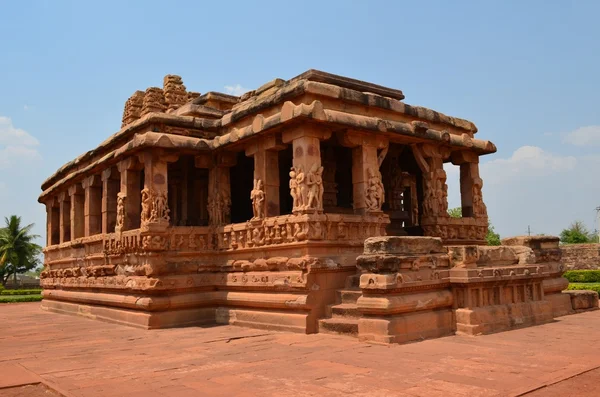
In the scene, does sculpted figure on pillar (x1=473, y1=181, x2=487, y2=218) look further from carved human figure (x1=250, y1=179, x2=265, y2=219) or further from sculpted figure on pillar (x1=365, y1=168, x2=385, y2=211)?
carved human figure (x1=250, y1=179, x2=265, y2=219)

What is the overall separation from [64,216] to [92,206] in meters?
3.22

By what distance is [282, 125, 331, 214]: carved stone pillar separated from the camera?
878cm

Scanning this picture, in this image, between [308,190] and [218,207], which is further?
[218,207]

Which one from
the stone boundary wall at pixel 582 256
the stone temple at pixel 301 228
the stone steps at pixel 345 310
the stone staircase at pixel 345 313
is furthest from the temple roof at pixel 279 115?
Answer: the stone boundary wall at pixel 582 256

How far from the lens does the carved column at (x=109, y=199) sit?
12.6 metres

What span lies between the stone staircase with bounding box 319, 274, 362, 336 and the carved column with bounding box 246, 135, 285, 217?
1944 mm

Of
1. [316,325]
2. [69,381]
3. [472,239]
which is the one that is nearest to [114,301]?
[316,325]

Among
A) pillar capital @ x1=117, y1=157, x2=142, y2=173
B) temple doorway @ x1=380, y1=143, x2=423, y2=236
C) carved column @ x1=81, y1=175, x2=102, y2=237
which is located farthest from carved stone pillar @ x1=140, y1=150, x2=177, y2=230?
temple doorway @ x1=380, y1=143, x2=423, y2=236

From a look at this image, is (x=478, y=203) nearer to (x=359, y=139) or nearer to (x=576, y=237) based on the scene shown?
(x=359, y=139)

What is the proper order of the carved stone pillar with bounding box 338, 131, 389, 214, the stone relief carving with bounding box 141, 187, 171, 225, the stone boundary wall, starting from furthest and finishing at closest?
the stone boundary wall, the stone relief carving with bounding box 141, 187, 171, 225, the carved stone pillar with bounding box 338, 131, 389, 214

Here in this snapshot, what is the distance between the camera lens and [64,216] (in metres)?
16.7

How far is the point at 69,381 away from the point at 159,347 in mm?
2210

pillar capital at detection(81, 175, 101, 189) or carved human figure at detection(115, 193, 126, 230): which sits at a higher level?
pillar capital at detection(81, 175, 101, 189)

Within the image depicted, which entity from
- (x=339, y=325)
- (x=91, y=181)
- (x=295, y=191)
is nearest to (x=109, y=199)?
(x=91, y=181)
